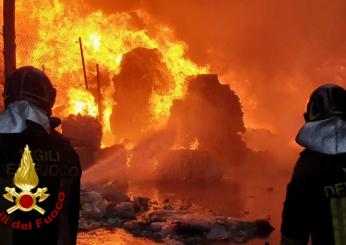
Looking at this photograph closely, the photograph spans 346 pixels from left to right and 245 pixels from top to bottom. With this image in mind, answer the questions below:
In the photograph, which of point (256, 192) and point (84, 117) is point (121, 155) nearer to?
point (84, 117)

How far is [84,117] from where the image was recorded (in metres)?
16.2

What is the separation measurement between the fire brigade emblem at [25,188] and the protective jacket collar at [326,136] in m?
1.76

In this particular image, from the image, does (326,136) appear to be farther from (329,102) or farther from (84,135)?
(84,135)

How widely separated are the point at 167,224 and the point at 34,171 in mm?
6111

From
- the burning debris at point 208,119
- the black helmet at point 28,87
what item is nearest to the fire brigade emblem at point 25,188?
the black helmet at point 28,87

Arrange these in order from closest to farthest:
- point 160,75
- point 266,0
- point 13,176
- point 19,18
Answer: point 13,176, point 160,75, point 19,18, point 266,0

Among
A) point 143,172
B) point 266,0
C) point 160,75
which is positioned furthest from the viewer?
point 266,0

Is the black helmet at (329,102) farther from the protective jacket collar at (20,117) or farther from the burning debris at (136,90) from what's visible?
the burning debris at (136,90)

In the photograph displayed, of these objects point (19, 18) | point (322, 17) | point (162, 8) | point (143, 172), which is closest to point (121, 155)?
point (143, 172)

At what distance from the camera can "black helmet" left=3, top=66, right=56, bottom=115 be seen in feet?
9.45

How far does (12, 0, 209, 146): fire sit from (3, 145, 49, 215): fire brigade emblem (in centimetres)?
2008

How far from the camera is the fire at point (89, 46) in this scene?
23.5 metres

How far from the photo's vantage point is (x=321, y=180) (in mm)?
2863

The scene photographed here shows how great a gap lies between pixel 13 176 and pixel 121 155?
14024 mm
